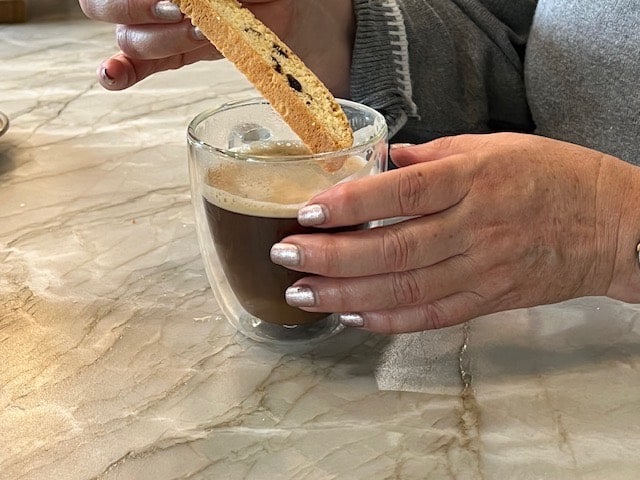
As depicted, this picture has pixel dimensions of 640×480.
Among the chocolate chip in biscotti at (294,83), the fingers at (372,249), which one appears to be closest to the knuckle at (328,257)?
the fingers at (372,249)

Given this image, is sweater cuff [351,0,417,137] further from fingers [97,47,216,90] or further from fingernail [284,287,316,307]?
fingernail [284,287,316,307]

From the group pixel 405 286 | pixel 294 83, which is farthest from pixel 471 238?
pixel 294 83

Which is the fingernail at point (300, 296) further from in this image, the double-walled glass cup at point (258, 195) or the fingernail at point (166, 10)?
the fingernail at point (166, 10)

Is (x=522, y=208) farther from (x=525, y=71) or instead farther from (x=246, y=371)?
(x=525, y=71)

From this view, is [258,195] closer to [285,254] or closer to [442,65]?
[285,254]

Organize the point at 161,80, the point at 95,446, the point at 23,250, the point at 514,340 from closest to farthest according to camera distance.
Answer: the point at 95,446, the point at 514,340, the point at 23,250, the point at 161,80

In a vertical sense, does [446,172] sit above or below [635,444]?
above

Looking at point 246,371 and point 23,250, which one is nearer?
point 246,371

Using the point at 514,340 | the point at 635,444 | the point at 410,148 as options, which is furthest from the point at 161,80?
the point at 635,444
